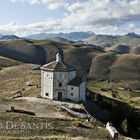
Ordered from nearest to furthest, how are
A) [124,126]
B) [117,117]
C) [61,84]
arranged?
[124,126] → [117,117] → [61,84]

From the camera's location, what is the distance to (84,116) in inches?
1828

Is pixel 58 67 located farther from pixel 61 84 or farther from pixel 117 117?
pixel 117 117

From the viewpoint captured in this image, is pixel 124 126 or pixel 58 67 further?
pixel 58 67

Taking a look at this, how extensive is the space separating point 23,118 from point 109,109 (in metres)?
27.9

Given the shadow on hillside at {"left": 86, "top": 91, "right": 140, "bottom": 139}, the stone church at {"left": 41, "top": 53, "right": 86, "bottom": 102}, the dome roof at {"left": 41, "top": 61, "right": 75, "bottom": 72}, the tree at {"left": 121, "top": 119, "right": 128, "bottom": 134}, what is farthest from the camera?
the dome roof at {"left": 41, "top": 61, "right": 75, "bottom": 72}

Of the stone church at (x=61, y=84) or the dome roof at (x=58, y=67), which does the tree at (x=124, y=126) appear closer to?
the stone church at (x=61, y=84)

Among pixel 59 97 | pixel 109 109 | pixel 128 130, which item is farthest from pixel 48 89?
pixel 128 130

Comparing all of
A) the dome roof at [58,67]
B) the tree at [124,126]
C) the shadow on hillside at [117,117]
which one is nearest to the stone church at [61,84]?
the dome roof at [58,67]

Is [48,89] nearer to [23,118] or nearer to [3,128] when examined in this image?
[23,118]

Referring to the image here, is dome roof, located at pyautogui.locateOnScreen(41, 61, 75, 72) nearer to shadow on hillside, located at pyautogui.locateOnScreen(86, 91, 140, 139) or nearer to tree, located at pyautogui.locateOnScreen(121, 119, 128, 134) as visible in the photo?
shadow on hillside, located at pyautogui.locateOnScreen(86, 91, 140, 139)

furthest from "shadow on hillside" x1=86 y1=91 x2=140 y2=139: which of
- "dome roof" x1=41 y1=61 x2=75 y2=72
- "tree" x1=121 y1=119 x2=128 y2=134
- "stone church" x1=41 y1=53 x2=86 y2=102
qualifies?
"dome roof" x1=41 y1=61 x2=75 y2=72

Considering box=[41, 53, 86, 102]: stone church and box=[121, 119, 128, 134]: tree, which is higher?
box=[41, 53, 86, 102]: stone church

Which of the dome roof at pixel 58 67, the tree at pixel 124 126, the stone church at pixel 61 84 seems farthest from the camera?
the dome roof at pixel 58 67

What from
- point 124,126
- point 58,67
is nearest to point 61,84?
point 58,67
